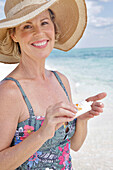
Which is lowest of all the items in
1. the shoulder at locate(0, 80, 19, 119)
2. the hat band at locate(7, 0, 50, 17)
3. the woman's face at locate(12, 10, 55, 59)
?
the shoulder at locate(0, 80, 19, 119)

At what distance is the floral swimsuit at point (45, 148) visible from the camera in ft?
4.76

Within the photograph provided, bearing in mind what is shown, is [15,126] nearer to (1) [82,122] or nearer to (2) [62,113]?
(2) [62,113]

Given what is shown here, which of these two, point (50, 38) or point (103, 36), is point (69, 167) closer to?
point (50, 38)

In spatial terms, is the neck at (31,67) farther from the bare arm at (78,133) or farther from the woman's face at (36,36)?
the bare arm at (78,133)

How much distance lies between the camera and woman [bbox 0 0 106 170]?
1294mm

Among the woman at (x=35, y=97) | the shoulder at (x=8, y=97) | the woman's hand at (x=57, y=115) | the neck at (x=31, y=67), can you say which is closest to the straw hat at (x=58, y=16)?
the woman at (x=35, y=97)

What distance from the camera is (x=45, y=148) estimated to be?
59.9 inches

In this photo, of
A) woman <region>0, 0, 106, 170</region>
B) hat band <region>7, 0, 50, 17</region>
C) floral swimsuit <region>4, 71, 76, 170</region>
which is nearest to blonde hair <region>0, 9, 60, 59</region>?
woman <region>0, 0, 106, 170</region>

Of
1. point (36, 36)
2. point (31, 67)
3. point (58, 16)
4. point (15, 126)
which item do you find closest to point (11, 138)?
point (15, 126)

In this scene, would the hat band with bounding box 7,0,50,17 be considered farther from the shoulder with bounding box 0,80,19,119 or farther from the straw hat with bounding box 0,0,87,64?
the shoulder with bounding box 0,80,19,119

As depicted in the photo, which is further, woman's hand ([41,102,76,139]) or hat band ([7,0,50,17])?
hat band ([7,0,50,17])

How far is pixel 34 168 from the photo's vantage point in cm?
151

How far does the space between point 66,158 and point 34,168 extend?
230 millimetres

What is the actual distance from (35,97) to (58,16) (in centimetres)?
66
